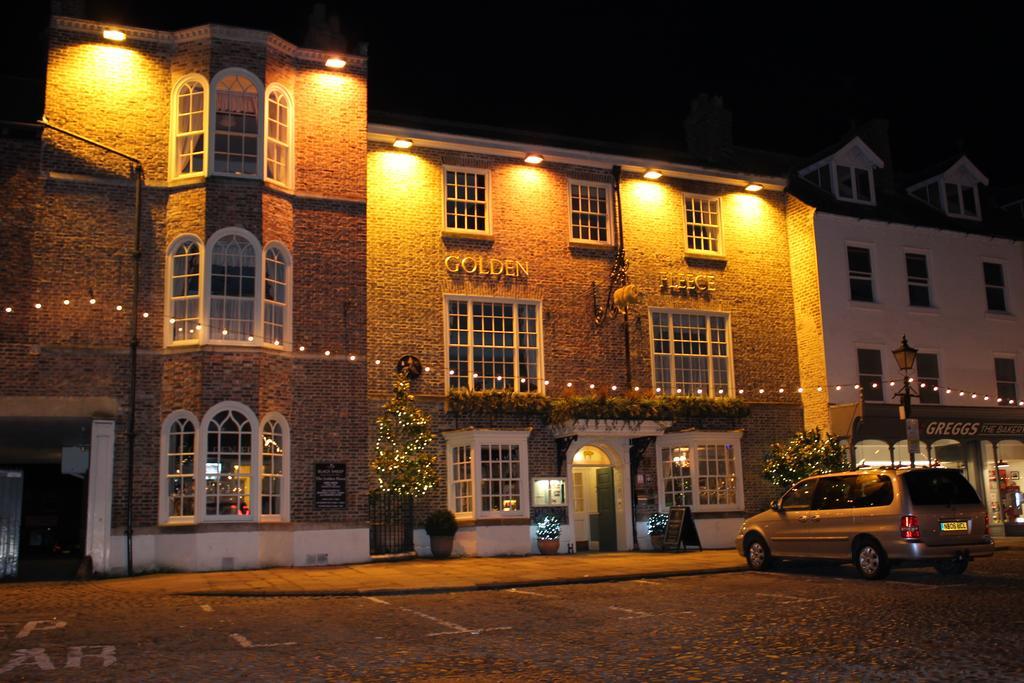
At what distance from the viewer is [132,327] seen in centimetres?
1898

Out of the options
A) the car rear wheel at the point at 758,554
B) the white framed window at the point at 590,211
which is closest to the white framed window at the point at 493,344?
the white framed window at the point at 590,211

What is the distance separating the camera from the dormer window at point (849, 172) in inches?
1083

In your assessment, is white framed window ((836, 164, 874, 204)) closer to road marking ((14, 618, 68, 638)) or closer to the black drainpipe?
the black drainpipe

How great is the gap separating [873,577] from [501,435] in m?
8.73

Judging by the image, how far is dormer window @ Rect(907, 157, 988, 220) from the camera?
2964 cm

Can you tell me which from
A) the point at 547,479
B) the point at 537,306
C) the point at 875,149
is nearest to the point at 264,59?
the point at 537,306

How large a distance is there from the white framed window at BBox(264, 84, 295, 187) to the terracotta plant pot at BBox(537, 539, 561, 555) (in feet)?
31.7

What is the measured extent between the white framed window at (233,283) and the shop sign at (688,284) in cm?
1044

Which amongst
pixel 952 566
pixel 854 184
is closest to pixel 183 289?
pixel 952 566

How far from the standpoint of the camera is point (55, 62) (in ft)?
63.5

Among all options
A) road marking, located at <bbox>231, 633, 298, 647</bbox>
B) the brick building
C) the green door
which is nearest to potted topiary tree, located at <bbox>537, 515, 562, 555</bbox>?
→ the brick building

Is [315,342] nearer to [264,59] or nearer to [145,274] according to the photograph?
[145,274]

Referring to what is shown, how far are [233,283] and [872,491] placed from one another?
12.7 m

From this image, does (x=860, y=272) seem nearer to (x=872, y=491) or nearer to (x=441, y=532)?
(x=872, y=491)
